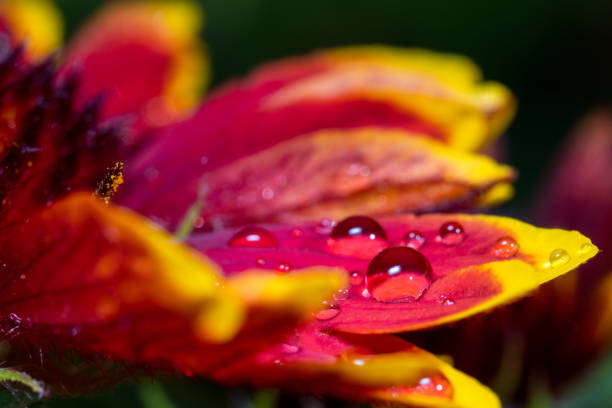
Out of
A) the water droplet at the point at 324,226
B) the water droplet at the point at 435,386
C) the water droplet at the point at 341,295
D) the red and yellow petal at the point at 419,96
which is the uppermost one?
the red and yellow petal at the point at 419,96

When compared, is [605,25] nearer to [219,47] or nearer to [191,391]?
[219,47]

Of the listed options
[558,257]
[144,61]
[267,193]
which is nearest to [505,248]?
[558,257]

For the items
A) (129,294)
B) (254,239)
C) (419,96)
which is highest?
(419,96)

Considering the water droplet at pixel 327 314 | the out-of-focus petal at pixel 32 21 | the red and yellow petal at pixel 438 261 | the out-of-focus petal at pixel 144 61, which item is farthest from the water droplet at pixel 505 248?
the out-of-focus petal at pixel 32 21

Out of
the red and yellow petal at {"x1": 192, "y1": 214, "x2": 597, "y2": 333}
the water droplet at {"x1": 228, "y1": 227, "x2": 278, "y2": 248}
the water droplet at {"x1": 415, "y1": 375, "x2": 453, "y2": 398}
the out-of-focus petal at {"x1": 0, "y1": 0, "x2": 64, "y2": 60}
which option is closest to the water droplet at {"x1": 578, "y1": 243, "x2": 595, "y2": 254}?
the red and yellow petal at {"x1": 192, "y1": 214, "x2": 597, "y2": 333}

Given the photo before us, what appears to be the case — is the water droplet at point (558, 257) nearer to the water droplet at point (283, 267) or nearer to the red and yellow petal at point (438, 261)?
the red and yellow petal at point (438, 261)

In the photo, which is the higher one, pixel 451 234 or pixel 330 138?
pixel 330 138

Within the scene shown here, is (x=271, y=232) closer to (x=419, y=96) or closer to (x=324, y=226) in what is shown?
(x=324, y=226)

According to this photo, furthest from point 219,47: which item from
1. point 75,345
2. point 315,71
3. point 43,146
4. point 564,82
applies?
point 75,345
